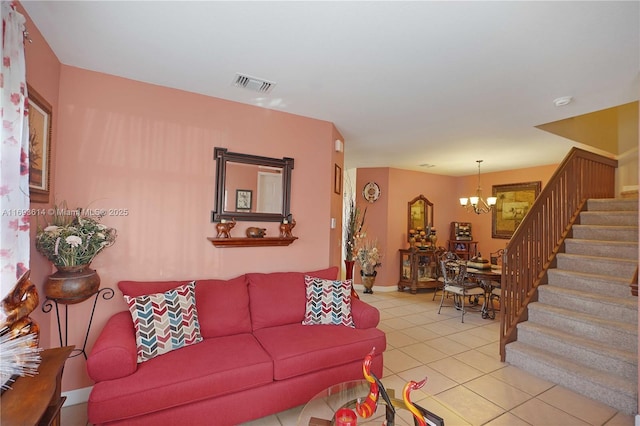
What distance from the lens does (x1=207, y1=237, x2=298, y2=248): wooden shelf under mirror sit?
268cm

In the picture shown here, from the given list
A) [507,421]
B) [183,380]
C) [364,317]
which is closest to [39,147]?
[183,380]

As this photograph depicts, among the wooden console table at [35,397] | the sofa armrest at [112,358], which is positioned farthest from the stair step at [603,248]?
the wooden console table at [35,397]

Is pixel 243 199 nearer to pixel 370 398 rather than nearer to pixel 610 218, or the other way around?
pixel 370 398

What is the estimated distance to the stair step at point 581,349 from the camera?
2.32m

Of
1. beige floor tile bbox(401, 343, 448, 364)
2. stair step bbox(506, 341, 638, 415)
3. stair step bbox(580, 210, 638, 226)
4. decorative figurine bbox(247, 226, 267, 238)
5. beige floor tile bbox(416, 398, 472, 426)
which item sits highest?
stair step bbox(580, 210, 638, 226)

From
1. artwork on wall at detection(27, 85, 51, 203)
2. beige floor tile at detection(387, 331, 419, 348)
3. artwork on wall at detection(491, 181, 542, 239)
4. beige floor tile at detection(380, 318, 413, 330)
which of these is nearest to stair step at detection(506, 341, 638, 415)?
beige floor tile at detection(387, 331, 419, 348)

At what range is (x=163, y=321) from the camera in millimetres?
2025

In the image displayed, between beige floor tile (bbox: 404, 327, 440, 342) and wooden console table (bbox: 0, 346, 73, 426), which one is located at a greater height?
wooden console table (bbox: 0, 346, 73, 426)

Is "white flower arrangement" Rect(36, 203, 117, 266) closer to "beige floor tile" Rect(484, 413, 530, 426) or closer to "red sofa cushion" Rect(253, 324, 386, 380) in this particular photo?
"red sofa cushion" Rect(253, 324, 386, 380)

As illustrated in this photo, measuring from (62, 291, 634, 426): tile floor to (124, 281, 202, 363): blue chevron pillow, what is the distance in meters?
0.73

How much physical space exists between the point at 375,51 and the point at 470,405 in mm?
2674

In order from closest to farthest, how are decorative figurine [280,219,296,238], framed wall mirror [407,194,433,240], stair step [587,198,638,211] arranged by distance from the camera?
decorative figurine [280,219,296,238], stair step [587,198,638,211], framed wall mirror [407,194,433,240]

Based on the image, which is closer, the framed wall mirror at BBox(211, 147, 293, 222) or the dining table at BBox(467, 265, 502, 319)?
the framed wall mirror at BBox(211, 147, 293, 222)

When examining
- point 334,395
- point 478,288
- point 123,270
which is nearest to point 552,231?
point 478,288
